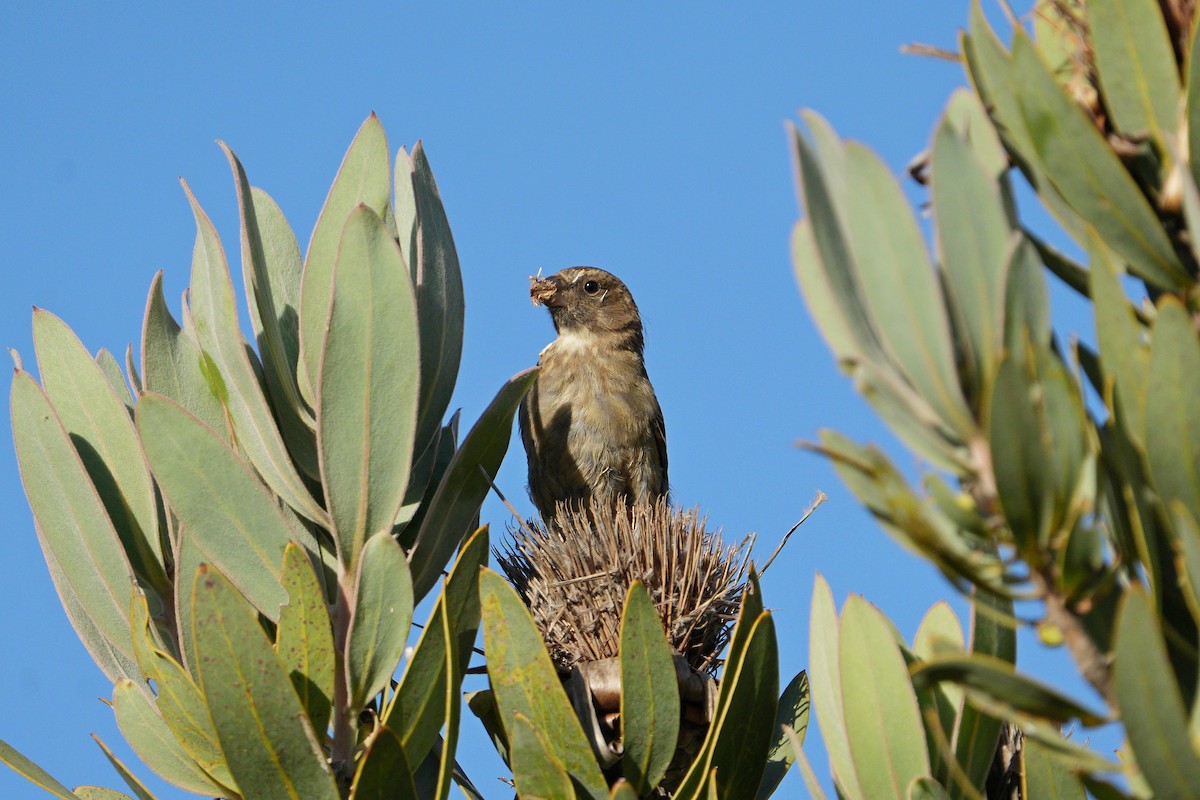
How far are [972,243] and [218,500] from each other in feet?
4.11

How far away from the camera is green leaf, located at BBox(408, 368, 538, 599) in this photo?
2205mm

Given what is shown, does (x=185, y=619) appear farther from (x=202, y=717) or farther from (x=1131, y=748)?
(x=1131, y=748)

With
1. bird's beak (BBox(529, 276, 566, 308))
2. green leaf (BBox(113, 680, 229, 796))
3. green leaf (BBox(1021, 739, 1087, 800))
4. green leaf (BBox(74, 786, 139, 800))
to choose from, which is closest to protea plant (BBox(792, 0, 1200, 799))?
green leaf (BBox(1021, 739, 1087, 800))

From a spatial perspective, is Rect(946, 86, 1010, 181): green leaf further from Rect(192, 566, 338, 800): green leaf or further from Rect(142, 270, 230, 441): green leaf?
Rect(142, 270, 230, 441): green leaf

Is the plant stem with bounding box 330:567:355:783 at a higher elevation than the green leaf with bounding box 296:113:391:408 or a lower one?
lower

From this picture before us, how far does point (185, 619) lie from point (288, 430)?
353mm

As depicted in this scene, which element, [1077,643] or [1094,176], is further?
[1094,176]

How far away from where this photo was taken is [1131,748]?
105cm

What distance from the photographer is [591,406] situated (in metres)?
5.27

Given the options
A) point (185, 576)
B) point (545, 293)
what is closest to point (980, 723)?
point (185, 576)

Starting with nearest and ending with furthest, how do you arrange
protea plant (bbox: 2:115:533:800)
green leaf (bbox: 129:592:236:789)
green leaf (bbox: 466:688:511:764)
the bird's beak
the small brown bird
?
protea plant (bbox: 2:115:533:800)
green leaf (bbox: 129:592:236:789)
green leaf (bbox: 466:688:511:764)
the small brown bird
the bird's beak

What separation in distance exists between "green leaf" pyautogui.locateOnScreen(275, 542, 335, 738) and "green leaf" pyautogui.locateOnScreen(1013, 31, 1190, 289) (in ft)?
3.72

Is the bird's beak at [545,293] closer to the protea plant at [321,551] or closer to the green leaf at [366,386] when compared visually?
the protea plant at [321,551]

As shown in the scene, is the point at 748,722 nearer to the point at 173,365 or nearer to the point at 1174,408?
the point at 1174,408
